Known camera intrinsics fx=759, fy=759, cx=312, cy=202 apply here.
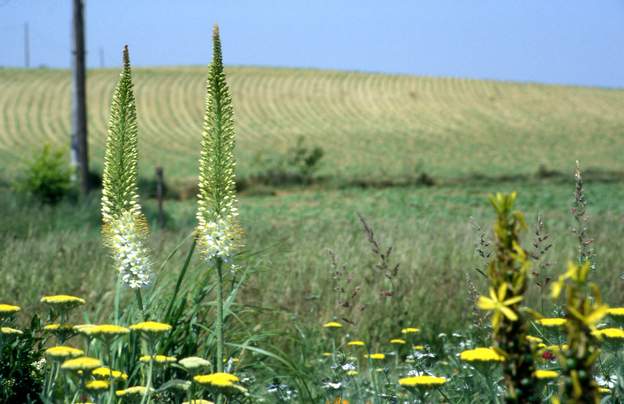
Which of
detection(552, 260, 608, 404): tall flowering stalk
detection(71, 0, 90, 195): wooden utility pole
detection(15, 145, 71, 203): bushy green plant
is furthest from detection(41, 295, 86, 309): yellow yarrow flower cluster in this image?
detection(71, 0, 90, 195): wooden utility pole

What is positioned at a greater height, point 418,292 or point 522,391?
point 522,391

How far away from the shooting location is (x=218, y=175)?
294 centimetres

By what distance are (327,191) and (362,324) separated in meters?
27.1

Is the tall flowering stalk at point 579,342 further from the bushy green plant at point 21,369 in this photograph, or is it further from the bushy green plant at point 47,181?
the bushy green plant at point 47,181

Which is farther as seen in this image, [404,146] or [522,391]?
[404,146]

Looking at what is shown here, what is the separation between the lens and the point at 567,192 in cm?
3234

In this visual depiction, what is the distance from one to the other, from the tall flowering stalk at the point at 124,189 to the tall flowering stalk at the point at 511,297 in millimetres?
2129

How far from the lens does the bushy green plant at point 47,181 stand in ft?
62.2

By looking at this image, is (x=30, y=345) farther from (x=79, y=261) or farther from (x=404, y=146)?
(x=404, y=146)

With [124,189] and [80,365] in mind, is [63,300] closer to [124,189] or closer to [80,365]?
[124,189]

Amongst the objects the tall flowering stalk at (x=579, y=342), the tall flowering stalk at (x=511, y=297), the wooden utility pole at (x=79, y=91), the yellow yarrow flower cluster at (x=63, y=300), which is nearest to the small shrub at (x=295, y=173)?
the wooden utility pole at (x=79, y=91)

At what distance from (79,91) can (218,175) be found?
1783 cm

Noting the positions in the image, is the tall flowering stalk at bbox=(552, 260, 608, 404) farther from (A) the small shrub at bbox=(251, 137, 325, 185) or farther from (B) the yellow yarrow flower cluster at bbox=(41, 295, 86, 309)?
(A) the small shrub at bbox=(251, 137, 325, 185)

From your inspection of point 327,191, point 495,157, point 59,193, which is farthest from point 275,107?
point 59,193
